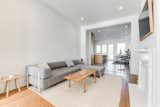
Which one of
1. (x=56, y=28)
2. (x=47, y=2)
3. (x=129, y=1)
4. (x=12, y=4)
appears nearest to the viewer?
(x=12, y=4)

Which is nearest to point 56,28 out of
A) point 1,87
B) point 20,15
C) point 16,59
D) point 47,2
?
point 47,2

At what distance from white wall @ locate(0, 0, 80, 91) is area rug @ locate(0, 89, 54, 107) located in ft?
2.71

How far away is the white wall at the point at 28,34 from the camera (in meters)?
2.73

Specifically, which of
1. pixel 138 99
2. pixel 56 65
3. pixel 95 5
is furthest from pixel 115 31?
pixel 138 99

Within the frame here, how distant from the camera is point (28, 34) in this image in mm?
3303

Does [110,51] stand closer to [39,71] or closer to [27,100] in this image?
[39,71]

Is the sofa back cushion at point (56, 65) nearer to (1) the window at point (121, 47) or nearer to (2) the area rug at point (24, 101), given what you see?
(2) the area rug at point (24, 101)

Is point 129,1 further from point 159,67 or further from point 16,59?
point 16,59

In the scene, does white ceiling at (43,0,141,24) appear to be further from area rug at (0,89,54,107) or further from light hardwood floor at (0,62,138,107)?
area rug at (0,89,54,107)

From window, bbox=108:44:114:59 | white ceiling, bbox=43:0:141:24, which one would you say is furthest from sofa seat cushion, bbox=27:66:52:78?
window, bbox=108:44:114:59

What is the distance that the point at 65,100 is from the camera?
233 centimetres

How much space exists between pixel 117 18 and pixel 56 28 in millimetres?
3380

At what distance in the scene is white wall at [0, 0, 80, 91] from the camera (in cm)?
273

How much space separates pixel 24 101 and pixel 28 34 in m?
2.23
